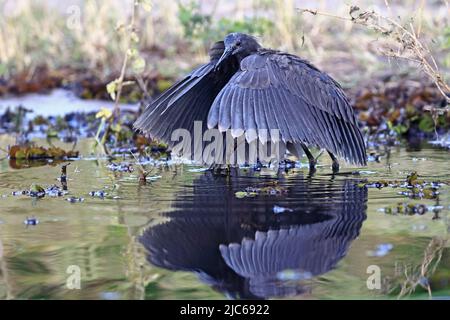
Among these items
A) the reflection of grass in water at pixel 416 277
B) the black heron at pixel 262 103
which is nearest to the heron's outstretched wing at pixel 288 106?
the black heron at pixel 262 103

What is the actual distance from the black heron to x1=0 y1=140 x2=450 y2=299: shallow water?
388 mm

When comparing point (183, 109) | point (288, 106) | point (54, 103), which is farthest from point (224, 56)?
point (54, 103)

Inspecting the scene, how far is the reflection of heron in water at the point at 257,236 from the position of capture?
174 inches

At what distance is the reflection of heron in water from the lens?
441cm

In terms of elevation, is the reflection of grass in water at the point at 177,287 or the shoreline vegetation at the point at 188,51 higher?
the shoreline vegetation at the point at 188,51

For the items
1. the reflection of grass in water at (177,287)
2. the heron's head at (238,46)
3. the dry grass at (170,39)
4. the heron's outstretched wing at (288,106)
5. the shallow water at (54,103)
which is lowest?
the reflection of grass in water at (177,287)

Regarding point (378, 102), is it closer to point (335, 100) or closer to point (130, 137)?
point (130, 137)

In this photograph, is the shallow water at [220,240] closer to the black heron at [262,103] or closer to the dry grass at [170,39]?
the black heron at [262,103]

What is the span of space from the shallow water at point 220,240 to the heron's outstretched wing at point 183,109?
1.99ft

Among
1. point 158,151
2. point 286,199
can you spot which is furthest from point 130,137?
point 286,199

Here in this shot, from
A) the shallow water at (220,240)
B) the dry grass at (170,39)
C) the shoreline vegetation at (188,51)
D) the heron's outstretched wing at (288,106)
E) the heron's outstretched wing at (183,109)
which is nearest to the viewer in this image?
the shallow water at (220,240)

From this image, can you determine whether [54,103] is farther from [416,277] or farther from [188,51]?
[416,277]

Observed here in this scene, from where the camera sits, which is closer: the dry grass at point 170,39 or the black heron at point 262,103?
the black heron at point 262,103

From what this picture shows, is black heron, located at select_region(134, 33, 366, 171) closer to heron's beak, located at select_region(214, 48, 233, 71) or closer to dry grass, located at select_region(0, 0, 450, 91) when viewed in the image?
heron's beak, located at select_region(214, 48, 233, 71)
